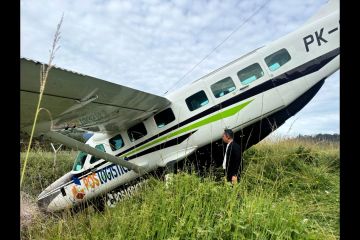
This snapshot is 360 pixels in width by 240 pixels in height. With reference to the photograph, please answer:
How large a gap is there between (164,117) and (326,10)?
5.34 metres

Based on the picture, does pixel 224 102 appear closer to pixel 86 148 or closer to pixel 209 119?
pixel 209 119

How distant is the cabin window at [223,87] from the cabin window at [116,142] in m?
3.30

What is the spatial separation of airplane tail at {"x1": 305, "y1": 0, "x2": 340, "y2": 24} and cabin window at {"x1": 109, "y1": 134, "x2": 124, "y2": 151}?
6.41 m

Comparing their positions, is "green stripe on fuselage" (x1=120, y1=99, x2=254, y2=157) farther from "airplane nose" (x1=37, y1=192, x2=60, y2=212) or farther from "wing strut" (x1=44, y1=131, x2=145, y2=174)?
"airplane nose" (x1=37, y1=192, x2=60, y2=212)

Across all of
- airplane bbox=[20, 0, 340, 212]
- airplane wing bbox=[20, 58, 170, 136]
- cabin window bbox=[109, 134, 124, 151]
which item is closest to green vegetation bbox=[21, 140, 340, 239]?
airplane wing bbox=[20, 58, 170, 136]

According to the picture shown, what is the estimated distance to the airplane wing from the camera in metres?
5.29

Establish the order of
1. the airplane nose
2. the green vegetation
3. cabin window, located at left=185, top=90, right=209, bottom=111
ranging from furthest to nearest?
the airplane nose
cabin window, located at left=185, top=90, right=209, bottom=111
the green vegetation

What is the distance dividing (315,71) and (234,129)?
2583 mm

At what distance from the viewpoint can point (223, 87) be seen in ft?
25.2

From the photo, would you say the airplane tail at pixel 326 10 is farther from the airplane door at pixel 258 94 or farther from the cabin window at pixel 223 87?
the cabin window at pixel 223 87

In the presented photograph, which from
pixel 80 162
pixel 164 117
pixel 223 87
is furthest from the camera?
pixel 80 162

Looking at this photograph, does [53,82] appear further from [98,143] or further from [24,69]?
[98,143]

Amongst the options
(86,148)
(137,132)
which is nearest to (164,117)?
(137,132)

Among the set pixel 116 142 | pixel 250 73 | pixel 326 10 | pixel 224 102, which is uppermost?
pixel 326 10
